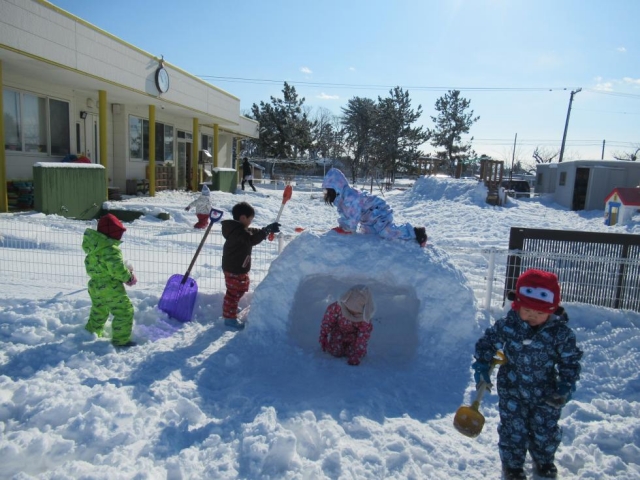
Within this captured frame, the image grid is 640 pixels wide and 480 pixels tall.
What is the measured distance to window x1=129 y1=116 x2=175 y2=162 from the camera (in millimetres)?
15396

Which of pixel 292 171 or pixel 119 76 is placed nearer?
pixel 119 76

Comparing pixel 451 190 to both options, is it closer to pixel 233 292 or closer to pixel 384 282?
pixel 384 282

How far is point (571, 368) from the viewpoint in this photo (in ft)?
7.79

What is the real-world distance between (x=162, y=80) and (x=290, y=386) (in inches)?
497

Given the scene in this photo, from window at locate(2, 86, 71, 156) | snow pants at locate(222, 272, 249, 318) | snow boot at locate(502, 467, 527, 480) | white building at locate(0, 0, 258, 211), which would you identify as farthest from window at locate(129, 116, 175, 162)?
snow boot at locate(502, 467, 527, 480)

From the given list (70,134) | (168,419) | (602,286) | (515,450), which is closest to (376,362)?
(515,450)

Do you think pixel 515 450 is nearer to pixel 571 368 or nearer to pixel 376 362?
pixel 571 368

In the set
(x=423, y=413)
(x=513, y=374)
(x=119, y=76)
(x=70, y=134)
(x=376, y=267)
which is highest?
(x=119, y=76)

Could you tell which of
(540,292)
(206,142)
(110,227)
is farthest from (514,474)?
(206,142)

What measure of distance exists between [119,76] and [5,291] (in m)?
8.33

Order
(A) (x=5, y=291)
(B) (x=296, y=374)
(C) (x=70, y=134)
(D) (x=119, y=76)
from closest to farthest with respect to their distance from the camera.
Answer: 1. (B) (x=296, y=374)
2. (A) (x=5, y=291)
3. (D) (x=119, y=76)
4. (C) (x=70, y=134)

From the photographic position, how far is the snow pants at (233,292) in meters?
4.61

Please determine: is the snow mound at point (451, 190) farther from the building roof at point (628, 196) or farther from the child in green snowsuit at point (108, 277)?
the child in green snowsuit at point (108, 277)

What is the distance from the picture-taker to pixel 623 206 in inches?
552
